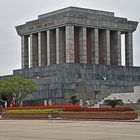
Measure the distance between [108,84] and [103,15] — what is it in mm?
17591

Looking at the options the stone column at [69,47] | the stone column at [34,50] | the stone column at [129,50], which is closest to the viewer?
the stone column at [69,47]

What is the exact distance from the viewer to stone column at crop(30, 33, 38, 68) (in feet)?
350

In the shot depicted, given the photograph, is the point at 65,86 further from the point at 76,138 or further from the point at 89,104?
the point at 76,138

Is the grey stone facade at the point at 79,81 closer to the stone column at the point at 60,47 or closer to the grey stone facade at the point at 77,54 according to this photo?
the grey stone facade at the point at 77,54

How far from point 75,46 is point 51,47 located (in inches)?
230

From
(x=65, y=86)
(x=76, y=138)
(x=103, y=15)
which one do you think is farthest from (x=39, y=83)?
(x=76, y=138)

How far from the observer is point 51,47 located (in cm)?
10281

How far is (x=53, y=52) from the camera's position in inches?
4070

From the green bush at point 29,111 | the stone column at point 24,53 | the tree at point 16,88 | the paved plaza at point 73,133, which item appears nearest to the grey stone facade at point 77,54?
the stone column at point 24,53

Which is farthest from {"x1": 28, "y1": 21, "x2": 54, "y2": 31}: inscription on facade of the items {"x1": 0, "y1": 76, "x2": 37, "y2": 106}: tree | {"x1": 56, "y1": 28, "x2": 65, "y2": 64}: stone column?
{"x1": 0, "y1": 76, "x2": 37, "y2": 106}: tree

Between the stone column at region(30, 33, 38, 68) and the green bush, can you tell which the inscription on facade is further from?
the green bush

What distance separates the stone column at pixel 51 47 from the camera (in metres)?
101

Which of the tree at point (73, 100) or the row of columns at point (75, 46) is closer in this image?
the tree at point (73, 100)

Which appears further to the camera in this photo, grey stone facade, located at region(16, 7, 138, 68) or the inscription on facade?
the inscription on facade
